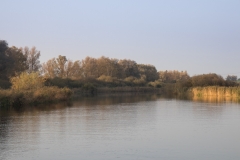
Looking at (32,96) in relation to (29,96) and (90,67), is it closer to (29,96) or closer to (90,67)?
(29,96)

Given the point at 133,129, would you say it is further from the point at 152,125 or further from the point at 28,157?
the point at 28,157

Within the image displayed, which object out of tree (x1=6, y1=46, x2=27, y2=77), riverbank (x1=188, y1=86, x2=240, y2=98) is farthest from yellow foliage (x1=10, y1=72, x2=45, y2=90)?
riverbank (x1=188, y1=86, x2=240, y2=98)

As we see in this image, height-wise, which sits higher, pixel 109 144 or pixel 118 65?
pixel 118 65

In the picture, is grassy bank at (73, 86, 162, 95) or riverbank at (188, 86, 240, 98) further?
grassy bank at (73, 86, 162, 95)

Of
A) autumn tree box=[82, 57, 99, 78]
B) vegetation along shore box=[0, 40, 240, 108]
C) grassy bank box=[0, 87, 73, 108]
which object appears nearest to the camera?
grassy bank box=[0, 87, 73, 108]

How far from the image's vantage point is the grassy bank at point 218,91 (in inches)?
1845

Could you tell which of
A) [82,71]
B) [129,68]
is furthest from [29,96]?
[129,68]

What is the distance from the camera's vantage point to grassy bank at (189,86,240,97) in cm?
4688

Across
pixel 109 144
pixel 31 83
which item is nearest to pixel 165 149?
pixel 109 144

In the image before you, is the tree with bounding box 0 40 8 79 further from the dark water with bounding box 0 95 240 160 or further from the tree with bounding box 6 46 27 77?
the dark water with bounding box 0 95 240 160

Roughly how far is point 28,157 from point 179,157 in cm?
464

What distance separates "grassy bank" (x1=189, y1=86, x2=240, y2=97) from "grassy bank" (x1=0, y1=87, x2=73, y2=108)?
21577 mm

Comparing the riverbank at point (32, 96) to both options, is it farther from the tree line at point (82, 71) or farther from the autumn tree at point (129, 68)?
the autumn tree at point (129, 68)

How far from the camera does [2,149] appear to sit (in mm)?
12305
